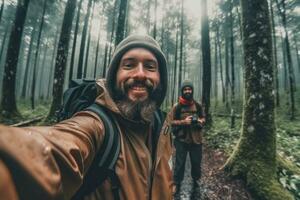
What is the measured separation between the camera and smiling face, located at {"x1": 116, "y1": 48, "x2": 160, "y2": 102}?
6.05ft

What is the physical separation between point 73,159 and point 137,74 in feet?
3.48

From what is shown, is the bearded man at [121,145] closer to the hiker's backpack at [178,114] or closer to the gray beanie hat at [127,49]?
the gray beanie hat at [127,49]

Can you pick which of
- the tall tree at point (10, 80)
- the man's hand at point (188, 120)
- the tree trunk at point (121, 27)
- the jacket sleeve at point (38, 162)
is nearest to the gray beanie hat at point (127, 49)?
the jacket sleeve at point (38, 162)

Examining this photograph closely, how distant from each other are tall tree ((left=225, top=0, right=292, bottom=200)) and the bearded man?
3640 mm

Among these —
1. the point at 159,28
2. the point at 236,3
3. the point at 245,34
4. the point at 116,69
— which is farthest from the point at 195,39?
the point at 116,69

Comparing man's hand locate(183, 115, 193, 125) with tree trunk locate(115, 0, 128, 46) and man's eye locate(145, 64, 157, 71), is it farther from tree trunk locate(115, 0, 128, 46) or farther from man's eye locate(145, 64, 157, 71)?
tree trunk locate(115, 0, 128, 46)

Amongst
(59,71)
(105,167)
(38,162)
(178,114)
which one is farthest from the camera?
(59,71)

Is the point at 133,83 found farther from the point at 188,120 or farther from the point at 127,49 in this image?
the point at 188,120

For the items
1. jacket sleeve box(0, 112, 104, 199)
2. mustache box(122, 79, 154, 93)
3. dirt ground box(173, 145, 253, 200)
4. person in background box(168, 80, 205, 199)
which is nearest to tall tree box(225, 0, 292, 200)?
dirt ground box(173, 145, 253, 200)

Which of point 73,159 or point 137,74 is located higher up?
point 137,74

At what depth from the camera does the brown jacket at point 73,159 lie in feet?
2.07

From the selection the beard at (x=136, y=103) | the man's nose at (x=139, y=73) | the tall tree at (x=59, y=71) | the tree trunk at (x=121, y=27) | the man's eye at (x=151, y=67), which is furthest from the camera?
the tall tree at (x=59, y=71)

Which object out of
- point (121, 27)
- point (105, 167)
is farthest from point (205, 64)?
point (105, 167)

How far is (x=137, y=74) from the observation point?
6.02ft
